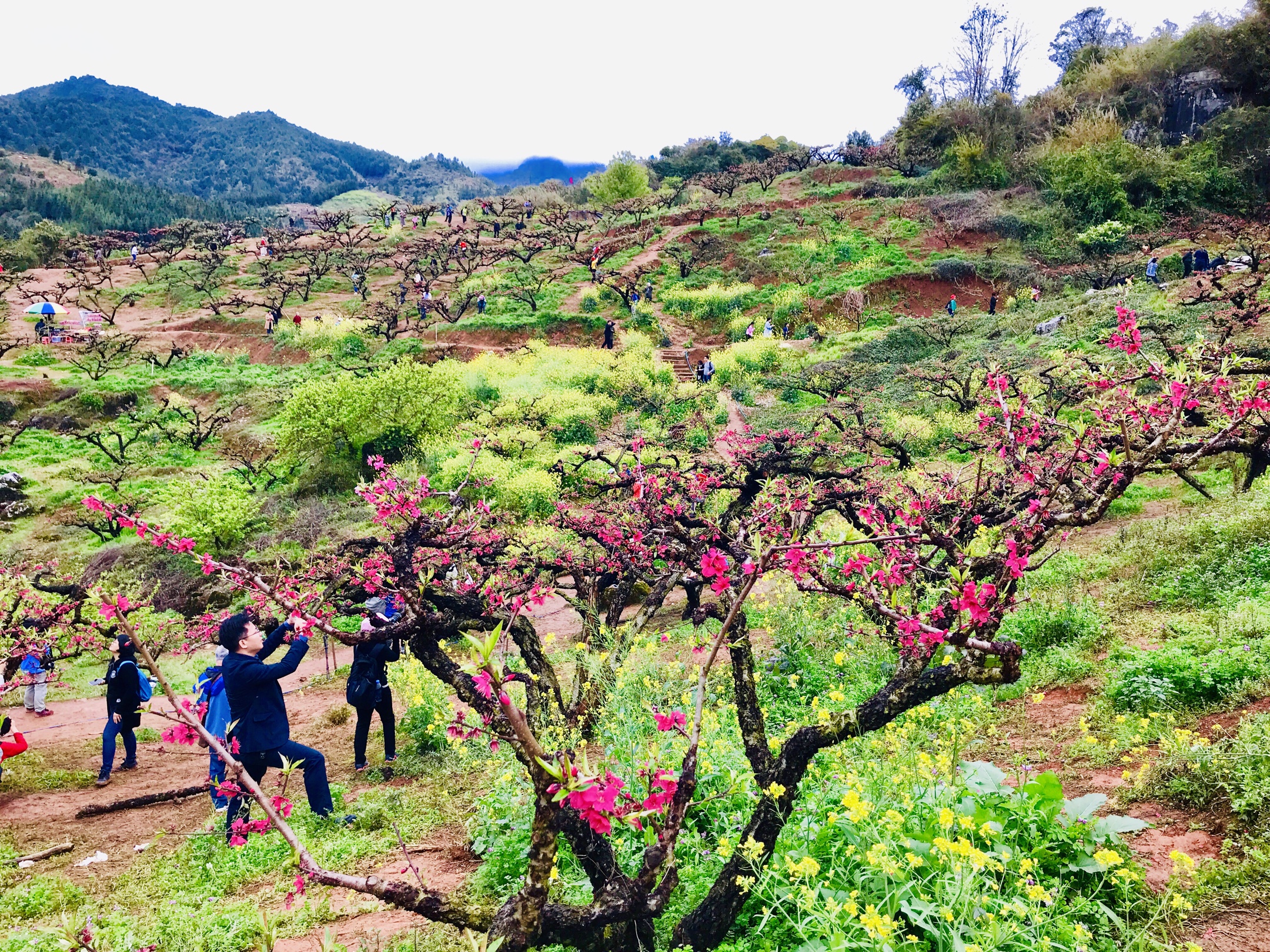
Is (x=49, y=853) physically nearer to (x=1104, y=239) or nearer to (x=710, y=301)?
(x=710, y=301)

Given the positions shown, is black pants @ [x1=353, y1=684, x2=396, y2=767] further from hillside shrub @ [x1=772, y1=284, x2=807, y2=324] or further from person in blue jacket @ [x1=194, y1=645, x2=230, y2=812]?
hillside shrub @ [x1=772, y1=284, x2=807, y2=324]

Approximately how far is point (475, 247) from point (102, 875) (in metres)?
36.9

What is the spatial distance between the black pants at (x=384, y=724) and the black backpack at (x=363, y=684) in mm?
114

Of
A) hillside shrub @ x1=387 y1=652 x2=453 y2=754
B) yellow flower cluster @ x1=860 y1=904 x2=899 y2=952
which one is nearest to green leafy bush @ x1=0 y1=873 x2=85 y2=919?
hillside shrub @ x1=387 y1=652 x2=453 y2=754

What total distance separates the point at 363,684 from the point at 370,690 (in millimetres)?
88

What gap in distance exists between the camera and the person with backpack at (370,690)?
617 cm

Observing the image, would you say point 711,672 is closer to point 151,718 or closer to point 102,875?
point 102,875

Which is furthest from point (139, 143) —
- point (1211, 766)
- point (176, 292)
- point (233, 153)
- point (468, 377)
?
point (1211, 766)

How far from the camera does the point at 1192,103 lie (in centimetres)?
3095

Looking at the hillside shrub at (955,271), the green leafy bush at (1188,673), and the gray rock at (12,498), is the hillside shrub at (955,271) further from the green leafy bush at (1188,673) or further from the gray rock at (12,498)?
the gray rock at (12,498)

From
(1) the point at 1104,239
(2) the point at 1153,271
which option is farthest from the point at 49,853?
(1) the point at 1104,239

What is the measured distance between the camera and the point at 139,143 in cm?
13150

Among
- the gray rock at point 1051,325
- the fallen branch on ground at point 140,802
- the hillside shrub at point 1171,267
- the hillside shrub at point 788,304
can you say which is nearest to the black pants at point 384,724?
the fallen branch on ground at point 140,802

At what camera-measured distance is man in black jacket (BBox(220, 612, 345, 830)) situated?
484cm
